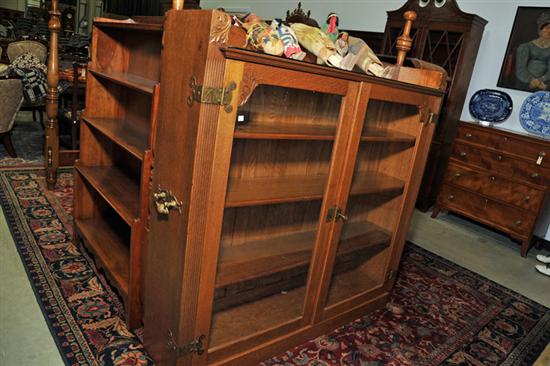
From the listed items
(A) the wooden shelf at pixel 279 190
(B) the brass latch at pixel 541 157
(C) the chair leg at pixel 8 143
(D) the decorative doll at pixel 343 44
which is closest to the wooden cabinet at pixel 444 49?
(B) the brass latch at pixel 541 157

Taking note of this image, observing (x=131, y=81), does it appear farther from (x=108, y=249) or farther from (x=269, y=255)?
(x=269, y=255)

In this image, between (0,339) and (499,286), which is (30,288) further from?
(499,286)

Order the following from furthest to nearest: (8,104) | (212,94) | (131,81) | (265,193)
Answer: (8,104) < (131,81) < (265,193) < (212,94)

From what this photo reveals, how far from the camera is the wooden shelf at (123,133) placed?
1.79 m

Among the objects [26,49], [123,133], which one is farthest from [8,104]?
[26,49]

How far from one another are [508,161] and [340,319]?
7.77ft

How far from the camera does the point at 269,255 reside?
1802mm

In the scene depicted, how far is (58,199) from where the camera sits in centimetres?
317

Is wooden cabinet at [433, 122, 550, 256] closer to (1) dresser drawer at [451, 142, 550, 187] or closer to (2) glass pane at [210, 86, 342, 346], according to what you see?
(1) dresser drawer at [451, 142, 550, 187]

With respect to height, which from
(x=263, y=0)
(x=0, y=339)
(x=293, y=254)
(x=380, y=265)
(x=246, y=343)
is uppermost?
(x=263, y=0)

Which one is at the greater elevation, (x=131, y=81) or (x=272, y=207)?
(x=131, y=81)

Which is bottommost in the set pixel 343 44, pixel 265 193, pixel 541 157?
pixel 265 193

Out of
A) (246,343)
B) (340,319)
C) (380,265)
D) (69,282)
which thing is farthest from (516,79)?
(69,282)

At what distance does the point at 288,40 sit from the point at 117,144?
1235 mm
